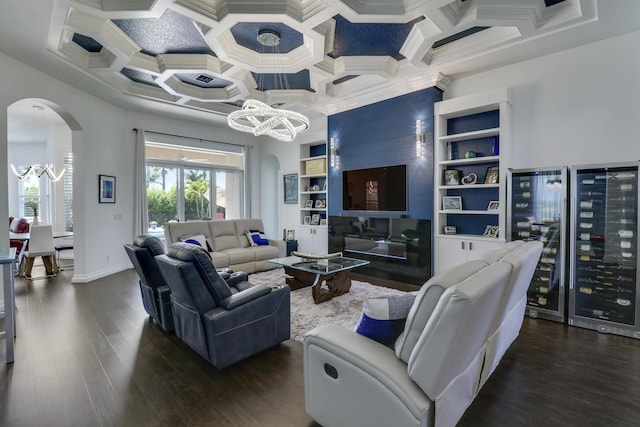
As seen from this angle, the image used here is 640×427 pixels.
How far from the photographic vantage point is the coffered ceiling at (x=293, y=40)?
10.1 ft

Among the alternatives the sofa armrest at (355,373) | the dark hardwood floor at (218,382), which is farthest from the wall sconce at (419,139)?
the sofa armrest at (355,373)

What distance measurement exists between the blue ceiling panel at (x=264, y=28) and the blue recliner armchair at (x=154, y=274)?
Result: 2.62m

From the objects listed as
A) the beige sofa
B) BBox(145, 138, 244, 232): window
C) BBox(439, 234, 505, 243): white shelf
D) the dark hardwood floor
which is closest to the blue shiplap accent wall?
BBox(439, 234, 505, 243): white shelf

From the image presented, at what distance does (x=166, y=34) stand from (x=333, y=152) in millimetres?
3458

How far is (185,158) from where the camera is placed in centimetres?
733

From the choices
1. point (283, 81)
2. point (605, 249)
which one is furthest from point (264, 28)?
point (605, 249)

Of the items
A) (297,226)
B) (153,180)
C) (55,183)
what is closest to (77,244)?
(153,180)

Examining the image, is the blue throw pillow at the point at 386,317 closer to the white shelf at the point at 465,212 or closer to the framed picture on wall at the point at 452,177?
the white shelf at the point at 465,212

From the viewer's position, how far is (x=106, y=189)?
5.75 m

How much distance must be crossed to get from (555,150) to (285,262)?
3.92 metres

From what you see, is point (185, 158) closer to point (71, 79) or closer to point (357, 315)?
point (71, 79)

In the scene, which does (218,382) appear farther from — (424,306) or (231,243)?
(231,243)

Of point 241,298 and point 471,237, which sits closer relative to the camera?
point 241,298

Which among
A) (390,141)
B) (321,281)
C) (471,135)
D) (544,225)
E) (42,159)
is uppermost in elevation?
(42,159)
